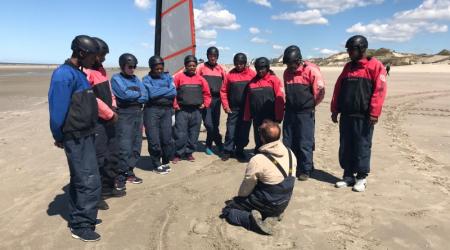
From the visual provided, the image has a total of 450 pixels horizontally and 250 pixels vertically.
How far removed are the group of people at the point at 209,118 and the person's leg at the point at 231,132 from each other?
0.06 feet

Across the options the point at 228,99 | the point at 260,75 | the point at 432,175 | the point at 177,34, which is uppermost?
the point at 177,34

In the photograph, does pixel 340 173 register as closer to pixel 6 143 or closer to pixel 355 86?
pixel 355 86

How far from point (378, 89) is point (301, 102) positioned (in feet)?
3.51

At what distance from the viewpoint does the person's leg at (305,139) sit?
5609 mm

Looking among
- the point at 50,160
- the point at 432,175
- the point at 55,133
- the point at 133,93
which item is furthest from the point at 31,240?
the point at 432,175

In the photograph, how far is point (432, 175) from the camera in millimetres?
5812

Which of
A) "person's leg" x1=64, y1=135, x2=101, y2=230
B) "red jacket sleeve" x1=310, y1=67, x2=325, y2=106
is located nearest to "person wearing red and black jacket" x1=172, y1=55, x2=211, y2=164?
"red jacket sleeve" x1=310, y1=67, x2=325, y2=106

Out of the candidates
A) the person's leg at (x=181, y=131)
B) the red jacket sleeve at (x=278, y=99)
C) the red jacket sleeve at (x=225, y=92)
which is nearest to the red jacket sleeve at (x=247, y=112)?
the red jacket sleeve at (x=225, y=92)

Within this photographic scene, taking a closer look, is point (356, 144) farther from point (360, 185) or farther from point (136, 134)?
point (136, 134)

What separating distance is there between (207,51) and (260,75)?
4.73 ft

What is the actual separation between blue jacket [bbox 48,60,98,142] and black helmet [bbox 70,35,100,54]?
169 millimetres

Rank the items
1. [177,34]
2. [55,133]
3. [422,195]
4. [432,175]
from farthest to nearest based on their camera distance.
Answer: [177,34] → [432,175] → [422,195] → [55,133]

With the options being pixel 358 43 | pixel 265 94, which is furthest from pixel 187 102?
pixel 358 43

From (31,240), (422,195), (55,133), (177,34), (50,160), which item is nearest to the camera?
(55,133)
